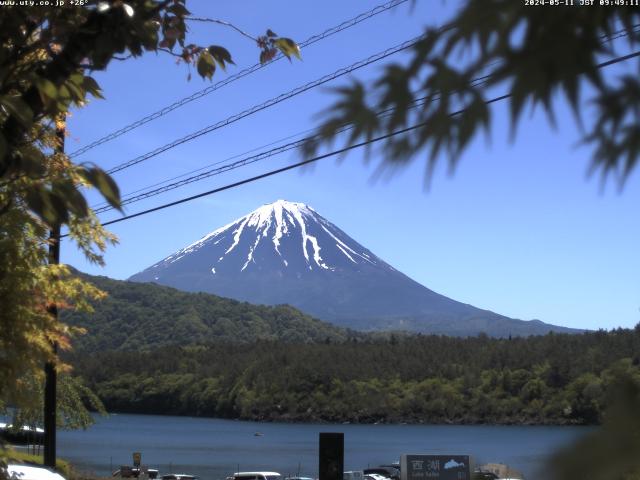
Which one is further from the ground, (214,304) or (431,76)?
(214,304)

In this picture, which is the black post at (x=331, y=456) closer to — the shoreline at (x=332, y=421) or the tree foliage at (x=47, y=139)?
the tree foliage at (x=47, y=139)

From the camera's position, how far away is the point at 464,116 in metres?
1.31

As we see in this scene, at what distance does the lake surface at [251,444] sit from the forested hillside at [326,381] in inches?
105

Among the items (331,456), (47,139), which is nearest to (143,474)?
(331,456)

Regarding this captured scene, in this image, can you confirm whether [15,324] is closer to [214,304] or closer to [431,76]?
[431,76]

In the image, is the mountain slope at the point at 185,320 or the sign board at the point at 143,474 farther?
the mountain slope at the point at 185,320

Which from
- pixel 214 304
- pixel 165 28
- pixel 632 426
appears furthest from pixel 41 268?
pixel 214 304

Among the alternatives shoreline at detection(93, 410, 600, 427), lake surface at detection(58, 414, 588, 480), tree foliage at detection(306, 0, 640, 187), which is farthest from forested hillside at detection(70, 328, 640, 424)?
tree foliage at detection(306, 0, 640, 187)

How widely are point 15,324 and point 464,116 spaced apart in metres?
3.71

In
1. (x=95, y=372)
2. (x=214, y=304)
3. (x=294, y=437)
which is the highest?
(x=214, y=304)

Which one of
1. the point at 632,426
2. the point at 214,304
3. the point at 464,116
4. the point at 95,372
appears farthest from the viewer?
the point at 214,304

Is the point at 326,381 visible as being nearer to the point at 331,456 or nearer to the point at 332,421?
the point at 332,421

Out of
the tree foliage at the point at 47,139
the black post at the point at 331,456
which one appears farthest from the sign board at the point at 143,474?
the tree foliage at the point at 47,139

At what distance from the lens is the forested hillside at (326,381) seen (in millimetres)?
103562
